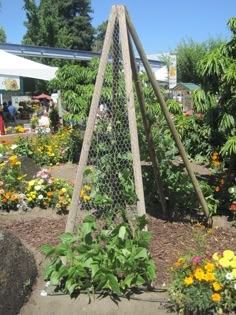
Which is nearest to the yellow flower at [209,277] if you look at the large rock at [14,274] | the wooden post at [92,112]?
the wooden post at [92,112]

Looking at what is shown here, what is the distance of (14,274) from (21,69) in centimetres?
1167

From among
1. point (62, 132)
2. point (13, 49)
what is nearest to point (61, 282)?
point (62, 132)

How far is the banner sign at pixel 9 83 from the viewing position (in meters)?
13.5

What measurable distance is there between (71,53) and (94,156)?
25.9 meters

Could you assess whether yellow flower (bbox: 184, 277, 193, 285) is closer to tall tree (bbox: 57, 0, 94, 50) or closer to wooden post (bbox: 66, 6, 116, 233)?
wooden post (bbox: 66, 6, 116, 233)

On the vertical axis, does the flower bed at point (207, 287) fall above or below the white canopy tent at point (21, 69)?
below

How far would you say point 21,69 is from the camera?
14.1 metres

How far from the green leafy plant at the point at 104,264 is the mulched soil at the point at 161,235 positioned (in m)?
0.36

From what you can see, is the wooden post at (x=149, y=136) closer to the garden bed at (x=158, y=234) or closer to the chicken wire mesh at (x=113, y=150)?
the chicken wire mesh at (x=113, y=150)

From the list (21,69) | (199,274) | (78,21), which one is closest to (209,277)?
(199,274)

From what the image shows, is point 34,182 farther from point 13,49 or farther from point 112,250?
point 13,49

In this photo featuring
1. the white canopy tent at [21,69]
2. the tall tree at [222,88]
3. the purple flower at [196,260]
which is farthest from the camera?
the white canopy tent at [21,69]

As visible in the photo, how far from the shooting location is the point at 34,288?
352 cm

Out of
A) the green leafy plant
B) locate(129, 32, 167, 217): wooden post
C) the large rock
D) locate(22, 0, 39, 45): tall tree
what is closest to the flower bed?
the green leafy plant
